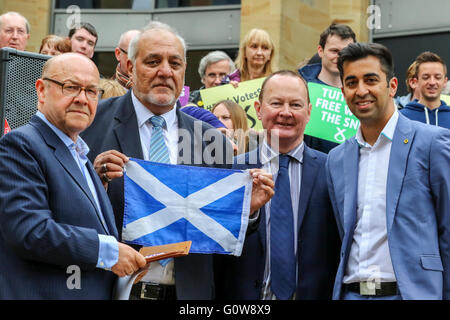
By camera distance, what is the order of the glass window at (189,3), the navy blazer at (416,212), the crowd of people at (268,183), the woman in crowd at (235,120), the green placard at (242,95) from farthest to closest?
1. the glass window at (189,3)
2. the green placard at (242,95)
3. the woman in crowd at (235,120)
4. the navy blazer at (416,212)
5. the crowd of people at (268,183)

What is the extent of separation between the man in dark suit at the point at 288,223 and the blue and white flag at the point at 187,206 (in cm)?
26

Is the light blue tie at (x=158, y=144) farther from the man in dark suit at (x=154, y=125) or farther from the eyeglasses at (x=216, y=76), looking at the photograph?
the eyeglasses at (x=216, y=76)

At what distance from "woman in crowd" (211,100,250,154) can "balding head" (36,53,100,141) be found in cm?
301

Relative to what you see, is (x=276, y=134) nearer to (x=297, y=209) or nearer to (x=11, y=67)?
(x=297, y=209)

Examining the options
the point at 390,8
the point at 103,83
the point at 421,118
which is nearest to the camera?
the point at 103,83

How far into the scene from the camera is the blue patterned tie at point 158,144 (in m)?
5.15

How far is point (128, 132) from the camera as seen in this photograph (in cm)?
513

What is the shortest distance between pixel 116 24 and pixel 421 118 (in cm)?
869

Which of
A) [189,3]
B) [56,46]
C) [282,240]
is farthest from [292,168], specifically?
[189,3]

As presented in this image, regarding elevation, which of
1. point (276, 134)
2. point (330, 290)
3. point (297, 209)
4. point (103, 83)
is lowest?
point (330, 290)

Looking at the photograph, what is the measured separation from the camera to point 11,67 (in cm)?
552

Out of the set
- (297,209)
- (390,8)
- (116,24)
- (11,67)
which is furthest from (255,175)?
(116,24)

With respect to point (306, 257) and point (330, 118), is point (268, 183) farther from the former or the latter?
point (330, 118)

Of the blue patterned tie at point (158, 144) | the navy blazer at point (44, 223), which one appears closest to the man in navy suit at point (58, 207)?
the navy blazer at point (44, 223)
